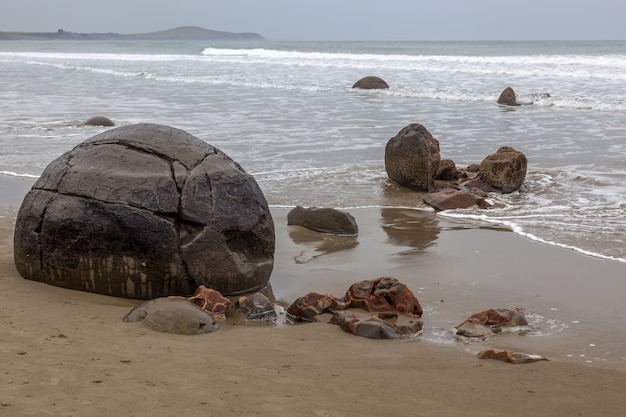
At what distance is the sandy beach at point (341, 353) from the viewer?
3.68 metres

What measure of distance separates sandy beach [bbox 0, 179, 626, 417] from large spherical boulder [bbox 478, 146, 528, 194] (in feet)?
9.53

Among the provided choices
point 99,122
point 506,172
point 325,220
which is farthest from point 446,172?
point 99,122

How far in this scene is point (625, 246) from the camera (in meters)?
7.29

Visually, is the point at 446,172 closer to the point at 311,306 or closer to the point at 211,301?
the point at 311,306

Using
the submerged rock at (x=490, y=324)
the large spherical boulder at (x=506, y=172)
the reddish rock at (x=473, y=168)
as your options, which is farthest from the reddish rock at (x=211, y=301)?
the reddish rock at (x=473, y=168)

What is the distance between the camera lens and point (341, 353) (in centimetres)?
464

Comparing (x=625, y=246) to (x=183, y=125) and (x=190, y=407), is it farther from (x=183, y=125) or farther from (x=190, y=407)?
(x=183, y=125)

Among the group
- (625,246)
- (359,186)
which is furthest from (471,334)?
(359,186)

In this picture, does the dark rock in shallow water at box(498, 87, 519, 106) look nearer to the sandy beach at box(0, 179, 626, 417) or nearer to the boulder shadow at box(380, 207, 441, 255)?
the boulder shadow at box(380, 207, 441, 255)

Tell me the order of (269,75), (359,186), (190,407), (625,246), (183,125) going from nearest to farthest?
1. (190,407)
2. (625,246)
3. (359,186)
4. (183,125)
5. (269,75)

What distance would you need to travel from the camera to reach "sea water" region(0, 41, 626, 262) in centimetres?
934

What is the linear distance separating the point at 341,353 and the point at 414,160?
606 centimetres

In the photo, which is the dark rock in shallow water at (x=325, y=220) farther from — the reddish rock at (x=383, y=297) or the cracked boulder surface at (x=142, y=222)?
the reddish rock at (x=383, y=297)

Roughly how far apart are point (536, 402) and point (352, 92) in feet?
77.3
